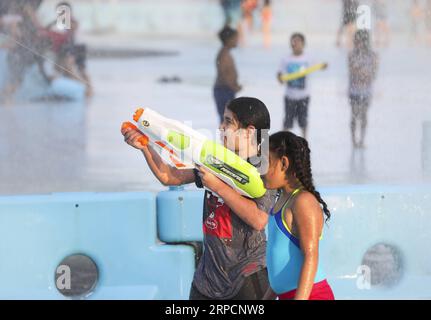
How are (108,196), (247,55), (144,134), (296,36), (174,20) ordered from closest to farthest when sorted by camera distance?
1. (144,134)
2. (108,196)
3. (296,36)
4. (247,55)
5. (174,20)

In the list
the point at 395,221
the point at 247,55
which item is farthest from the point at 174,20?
the point at 395,221

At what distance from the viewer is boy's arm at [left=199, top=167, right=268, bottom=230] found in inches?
189

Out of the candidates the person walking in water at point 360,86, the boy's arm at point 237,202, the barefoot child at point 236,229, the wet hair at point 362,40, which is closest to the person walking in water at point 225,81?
the person walking in water at point 360,86

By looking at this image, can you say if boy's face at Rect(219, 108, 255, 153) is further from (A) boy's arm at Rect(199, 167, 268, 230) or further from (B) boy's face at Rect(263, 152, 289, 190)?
(B) boy's face at Rect(263, 152, 289, 190)

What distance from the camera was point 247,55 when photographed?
2180cm

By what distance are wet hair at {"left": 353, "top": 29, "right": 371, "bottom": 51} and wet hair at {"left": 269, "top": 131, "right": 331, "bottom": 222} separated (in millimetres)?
6918

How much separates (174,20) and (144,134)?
2531 cm

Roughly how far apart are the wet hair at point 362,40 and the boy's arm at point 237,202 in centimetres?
659

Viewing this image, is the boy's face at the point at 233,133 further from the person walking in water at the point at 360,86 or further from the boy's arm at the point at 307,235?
the person walking in water at the point at 360,86

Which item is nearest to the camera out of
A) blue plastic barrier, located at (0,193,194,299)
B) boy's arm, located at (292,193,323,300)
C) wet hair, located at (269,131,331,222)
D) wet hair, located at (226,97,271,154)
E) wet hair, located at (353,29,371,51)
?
boy's arm, located at (292,193,323,300)

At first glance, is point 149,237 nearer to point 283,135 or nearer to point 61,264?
point 61,264

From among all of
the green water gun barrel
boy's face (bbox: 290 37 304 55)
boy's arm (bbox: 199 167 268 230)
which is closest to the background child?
boy's face (bbox: 290 37 304 55)

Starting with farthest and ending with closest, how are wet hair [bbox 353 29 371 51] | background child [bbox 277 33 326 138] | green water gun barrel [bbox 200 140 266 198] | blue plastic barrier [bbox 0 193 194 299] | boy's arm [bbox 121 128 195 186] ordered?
background child [bbox 277 33 326 138] < wet hair [bbox 353 29 371 51] < blue plastic barrier [bbox 0 193 194 299] < boy's arm [bbox 121 128 195 186] < green water gun barrel [bbox 200 140 266 198]

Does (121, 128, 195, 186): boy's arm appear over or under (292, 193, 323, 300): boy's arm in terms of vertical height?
over
